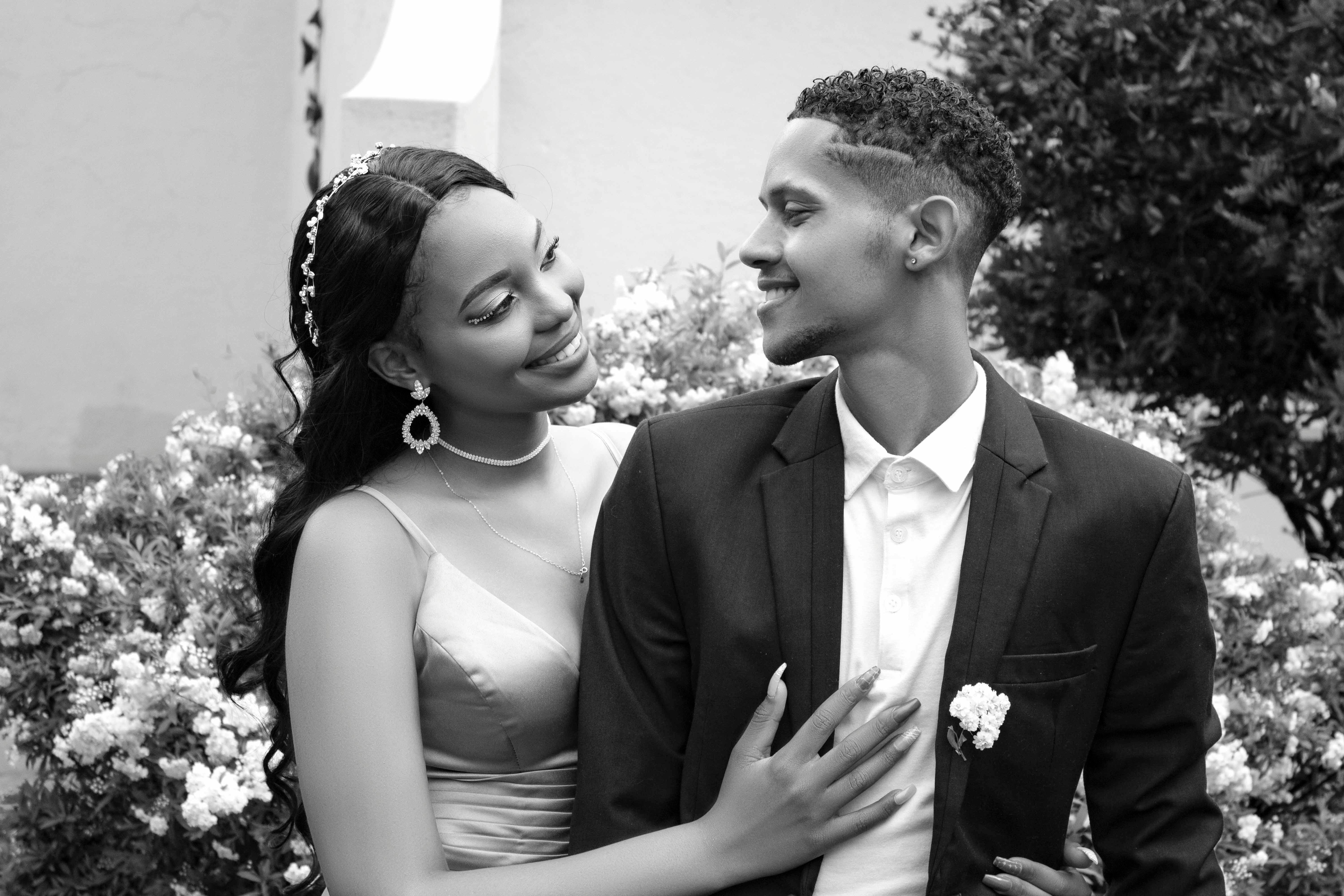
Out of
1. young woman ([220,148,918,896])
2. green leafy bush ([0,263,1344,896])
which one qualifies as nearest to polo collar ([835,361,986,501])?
young woman ([220,148,918,896])

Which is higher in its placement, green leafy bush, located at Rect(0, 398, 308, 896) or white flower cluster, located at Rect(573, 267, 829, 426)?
white flower cluster, located at Rect(573, 267, 829, 426)

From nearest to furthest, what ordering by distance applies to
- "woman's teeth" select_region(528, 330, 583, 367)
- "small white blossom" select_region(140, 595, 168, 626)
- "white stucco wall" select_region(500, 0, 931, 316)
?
1. "woman's teeth" select_region(528, 330, 583, 367)
2. "small white blossom" select_region(140, 595, 168, 626)
3. "white stucco wall" select_region(500, 0, 931, 316)

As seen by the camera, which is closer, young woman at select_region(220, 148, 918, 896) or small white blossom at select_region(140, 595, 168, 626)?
young woman at select_region(220, 148, 918, 896)

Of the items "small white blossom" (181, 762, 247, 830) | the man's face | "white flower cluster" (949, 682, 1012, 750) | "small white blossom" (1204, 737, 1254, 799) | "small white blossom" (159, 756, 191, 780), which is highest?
the man's face

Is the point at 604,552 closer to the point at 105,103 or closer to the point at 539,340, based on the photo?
the point at 539,340

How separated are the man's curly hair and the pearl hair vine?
0.84 meters

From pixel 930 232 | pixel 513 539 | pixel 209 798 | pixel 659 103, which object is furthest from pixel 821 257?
pixel 659 103

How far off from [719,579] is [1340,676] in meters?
2.68

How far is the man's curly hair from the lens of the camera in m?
2.34

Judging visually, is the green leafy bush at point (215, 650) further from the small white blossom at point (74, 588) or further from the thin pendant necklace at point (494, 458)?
the thin pendant necklace at point (494, 458)

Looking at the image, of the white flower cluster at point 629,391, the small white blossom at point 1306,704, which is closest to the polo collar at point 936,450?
the white flower cluster at point 629,391

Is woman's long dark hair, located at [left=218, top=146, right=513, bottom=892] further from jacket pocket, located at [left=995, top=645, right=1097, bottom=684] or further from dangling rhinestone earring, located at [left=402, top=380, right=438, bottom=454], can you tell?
jacket pocket, located at [left=995, top=645, right=1097, bottom=684]

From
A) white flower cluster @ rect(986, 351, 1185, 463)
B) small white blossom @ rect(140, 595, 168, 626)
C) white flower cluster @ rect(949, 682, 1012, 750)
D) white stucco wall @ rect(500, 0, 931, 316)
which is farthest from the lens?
white stucco wall @ rect(500, 0, 931, 316)

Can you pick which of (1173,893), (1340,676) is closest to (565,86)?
(1340,676)
